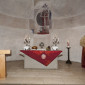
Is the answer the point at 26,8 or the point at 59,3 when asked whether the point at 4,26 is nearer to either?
the point at 26,8

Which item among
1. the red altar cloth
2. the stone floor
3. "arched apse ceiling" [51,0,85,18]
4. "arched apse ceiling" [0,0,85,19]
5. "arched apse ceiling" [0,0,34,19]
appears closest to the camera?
the stone floor

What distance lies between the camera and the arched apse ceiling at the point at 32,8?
21.7 ft

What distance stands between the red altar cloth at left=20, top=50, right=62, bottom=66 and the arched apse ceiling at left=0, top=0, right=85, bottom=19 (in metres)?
3.52

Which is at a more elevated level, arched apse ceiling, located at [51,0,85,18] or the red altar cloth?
arched apse ceiling, located at [51,0,85,18]

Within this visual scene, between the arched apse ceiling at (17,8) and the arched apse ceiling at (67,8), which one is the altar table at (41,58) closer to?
the arched apse ceiling at (67,8)

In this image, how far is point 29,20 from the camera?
767cm

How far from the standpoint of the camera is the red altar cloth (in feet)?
15.4

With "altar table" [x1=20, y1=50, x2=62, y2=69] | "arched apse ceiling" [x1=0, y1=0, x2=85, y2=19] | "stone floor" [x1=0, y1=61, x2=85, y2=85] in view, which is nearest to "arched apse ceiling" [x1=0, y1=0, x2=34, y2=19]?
"arched apse ceiling" [x1=0, y1=0, x2=85, y2=19]

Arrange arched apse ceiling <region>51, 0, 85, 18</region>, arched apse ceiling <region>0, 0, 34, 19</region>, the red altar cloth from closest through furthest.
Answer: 1. the red altar cloth
2. arched apse ceiling <region>51, 0, 85, 18</region>
3. arched apse ceiling <region>0, 0, 34, 19</region>

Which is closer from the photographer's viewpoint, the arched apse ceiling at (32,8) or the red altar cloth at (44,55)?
the red altar cloth at (44,55)

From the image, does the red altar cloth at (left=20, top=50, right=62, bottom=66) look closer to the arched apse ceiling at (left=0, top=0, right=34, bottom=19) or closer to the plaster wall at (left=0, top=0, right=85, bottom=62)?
the plaster wall at (left=0, top=0, right=85, bottom=62)

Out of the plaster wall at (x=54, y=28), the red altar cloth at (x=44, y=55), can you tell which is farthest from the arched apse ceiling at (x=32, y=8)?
the red altar cloth at (x=44, y=55)

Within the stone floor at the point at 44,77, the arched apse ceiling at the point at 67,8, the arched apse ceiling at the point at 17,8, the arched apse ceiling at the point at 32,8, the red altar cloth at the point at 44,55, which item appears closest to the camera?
the stone floor at the point at 44,77

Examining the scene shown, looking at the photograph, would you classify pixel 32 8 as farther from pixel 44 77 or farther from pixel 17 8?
pixel 44 77
